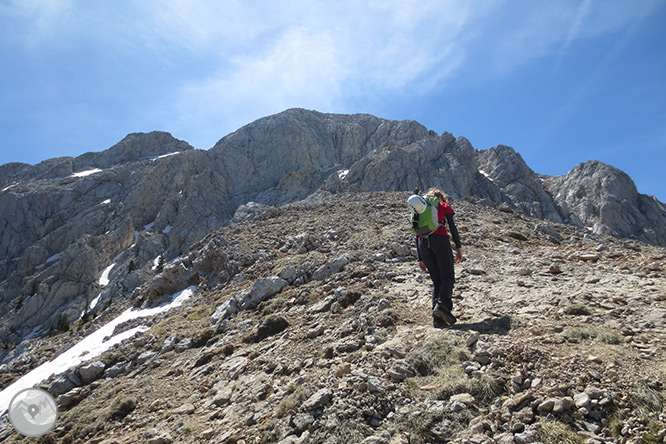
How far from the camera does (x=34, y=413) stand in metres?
8.64

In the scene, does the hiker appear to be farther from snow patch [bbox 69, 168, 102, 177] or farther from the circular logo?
snow patch [bbox 69, 168, 102, 177]

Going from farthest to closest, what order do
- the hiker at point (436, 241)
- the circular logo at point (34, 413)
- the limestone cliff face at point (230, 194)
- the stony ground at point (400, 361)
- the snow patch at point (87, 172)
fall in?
the snow patch at point (87, 172) < the limestone cliff face at point (230, 194) < the circular logo at point (34, 413) < the hiker at point (436, 241) < the stony ground at point (400, 361)

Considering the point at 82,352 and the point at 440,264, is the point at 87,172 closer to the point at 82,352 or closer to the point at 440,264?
the point at 82,352

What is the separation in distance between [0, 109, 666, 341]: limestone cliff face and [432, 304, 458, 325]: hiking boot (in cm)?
4551

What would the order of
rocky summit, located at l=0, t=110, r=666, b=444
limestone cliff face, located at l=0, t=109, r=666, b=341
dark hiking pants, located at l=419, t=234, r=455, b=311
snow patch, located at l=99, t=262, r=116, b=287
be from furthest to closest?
1. snow patch, located at l=99, t=262, r=116, b=287
2. limestone cliff face, located at l=0, t=109, r=666, b=341
3. dark hiking pants, located at l=419, t=234, r=455, b=311
4. rocky summit, located at l=0, t=110, r=666, b=444

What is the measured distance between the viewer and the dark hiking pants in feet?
21.6

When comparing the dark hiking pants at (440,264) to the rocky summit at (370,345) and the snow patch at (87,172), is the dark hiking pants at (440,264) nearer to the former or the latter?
the rocky summit at (370,345)

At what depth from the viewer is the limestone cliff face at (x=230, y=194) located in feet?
223

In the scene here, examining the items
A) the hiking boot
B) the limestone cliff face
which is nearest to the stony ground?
the hiking boot

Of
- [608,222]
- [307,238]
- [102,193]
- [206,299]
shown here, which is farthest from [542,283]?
[102,193]

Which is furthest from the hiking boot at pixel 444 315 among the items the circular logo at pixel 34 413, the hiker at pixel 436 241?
the circular logo at pixel 34 413

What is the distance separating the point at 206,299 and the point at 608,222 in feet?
268

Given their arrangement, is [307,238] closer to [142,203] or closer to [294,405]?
[294,405]

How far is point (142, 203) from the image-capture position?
87375mm
